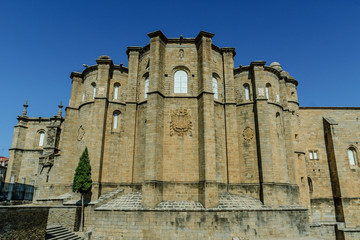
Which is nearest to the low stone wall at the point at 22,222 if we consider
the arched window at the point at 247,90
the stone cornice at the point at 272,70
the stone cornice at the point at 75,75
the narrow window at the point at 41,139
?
the stone cornice at the point at 75,75

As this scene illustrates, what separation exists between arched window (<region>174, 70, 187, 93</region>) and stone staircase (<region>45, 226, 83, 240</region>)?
42.1 feet

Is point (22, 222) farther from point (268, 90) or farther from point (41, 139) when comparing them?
point (41, 139)

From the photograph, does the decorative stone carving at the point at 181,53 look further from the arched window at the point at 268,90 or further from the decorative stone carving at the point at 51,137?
the decorative stone carving at the point at 51,137

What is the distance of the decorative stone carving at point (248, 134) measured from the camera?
69.5ft

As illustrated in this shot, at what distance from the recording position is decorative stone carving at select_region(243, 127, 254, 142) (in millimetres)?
21169

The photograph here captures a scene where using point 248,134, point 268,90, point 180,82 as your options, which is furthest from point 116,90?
point 268,90

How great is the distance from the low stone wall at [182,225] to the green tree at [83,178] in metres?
2.51

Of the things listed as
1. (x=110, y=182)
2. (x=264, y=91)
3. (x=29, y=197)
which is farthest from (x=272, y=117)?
(x=29, y=197)

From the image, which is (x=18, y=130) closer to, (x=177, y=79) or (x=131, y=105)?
(x=131, y=105)

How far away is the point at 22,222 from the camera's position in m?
11.7

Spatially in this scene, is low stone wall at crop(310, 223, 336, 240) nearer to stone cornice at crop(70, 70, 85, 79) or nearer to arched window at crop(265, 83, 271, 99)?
arched window at crop(265, 83, 271, 99)

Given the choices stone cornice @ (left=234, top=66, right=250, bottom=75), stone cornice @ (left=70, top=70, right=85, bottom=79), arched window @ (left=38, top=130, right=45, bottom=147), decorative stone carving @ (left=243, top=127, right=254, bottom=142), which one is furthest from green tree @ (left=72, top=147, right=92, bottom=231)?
arched window @ (left=38, top=130, right=45, bottom=147)

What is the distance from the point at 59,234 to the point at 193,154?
10.4 m

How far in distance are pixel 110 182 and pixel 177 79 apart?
33.4ft
